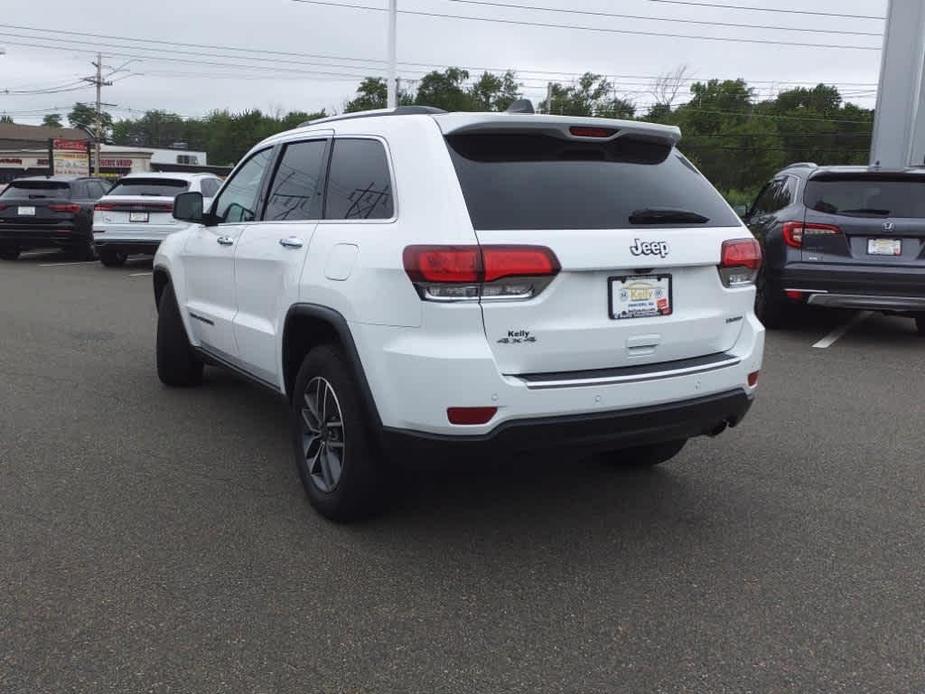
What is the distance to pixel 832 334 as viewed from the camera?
9078 millimetres

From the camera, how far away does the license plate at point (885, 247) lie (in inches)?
318

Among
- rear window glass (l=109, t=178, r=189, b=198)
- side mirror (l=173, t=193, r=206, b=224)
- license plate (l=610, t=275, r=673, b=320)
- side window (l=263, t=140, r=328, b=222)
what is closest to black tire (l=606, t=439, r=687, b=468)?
license plate (l=610, t=275, r=673, b=320)

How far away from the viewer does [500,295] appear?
10.5 ft

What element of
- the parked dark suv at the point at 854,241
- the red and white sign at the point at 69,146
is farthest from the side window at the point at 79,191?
the red and white sign at the point at 69,146

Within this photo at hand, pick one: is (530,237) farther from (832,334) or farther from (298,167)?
(832,334)

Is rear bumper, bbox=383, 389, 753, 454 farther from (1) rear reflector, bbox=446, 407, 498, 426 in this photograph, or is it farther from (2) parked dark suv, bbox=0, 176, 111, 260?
(2) parked dark suv, bbox=0, 176, 111, 260

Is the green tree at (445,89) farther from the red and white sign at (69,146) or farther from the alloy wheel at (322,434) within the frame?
the alloy wheel at (322,434)

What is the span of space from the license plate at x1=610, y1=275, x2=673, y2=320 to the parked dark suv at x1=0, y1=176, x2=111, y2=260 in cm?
1451

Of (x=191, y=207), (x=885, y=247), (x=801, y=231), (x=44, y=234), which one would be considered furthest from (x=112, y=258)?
(x=885, y=247)

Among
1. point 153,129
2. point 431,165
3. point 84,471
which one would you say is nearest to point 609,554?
point 431,165

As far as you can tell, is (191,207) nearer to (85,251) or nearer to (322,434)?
(322,434)

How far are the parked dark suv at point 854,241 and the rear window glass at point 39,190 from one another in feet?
42.9

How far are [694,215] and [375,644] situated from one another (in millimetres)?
2200

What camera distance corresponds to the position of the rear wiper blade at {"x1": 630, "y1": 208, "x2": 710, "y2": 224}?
358cm
